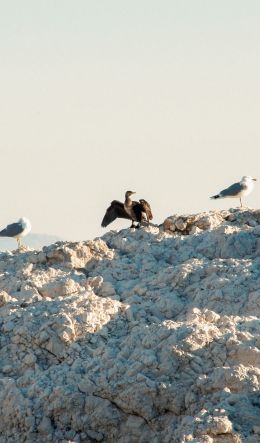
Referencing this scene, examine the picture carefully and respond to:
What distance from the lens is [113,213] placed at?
28.5 metres

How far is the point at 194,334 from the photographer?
1770 cm

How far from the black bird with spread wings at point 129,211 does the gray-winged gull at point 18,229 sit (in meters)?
1.73

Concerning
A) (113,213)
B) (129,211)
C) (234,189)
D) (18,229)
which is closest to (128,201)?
(129,211)

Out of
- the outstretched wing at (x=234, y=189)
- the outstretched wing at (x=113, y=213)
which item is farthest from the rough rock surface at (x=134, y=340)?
the outstretched wing at (x=234, y=189)

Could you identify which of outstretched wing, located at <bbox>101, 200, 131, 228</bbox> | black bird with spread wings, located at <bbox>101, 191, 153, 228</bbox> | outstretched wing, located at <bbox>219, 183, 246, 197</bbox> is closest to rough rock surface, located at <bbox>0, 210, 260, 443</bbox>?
→ black bird with spread wings, located at <bbox>101, 191, 153, 228</bbox>

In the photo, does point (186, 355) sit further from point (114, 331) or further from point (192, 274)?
point (192, 274)

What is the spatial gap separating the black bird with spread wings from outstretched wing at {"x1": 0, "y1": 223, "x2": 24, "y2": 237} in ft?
6.15

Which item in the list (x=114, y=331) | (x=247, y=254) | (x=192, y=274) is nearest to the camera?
(x=114, y=331)

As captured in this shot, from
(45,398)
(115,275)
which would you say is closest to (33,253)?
(115,275)

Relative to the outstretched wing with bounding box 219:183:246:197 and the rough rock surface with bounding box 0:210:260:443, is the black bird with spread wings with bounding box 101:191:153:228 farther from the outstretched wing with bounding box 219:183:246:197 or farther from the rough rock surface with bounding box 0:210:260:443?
the rough rock surface with bounding box 0:210:260:443

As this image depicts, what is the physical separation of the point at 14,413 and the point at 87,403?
1.05 m

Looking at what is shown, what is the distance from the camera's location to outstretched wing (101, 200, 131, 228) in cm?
2817

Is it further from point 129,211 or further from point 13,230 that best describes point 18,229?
point 129,211

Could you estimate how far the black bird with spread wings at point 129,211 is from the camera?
2664cm
